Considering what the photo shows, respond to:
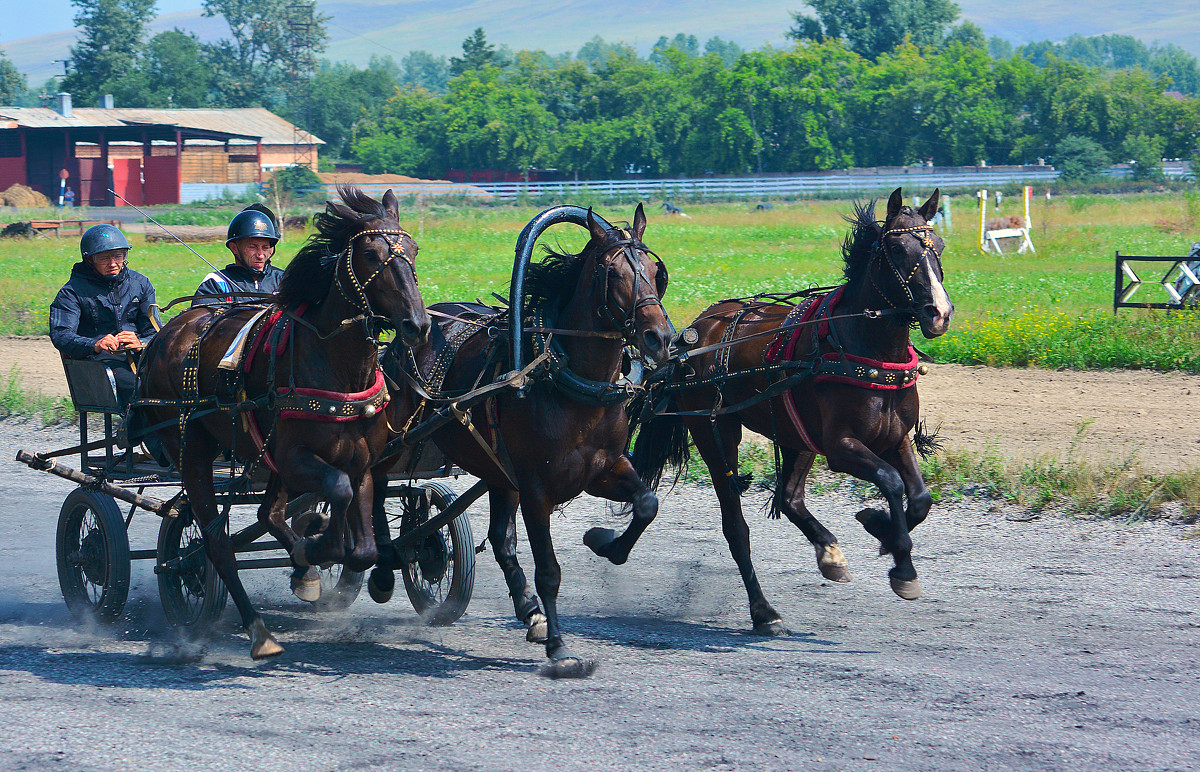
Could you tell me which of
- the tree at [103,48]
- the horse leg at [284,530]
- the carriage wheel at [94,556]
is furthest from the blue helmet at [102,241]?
the tree at [103,48]

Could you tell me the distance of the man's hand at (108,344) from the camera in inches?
255

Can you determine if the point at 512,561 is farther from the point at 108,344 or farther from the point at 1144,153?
the point at 1144,153

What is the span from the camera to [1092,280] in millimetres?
20375

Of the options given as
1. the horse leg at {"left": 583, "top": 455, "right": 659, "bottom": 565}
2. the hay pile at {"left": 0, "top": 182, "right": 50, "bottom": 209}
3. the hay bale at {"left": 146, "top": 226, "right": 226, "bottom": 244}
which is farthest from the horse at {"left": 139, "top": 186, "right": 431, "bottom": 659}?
the hay pile at {"left": 0, "top": 182, "right": 50, "bottom": 209}

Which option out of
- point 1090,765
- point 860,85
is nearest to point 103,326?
point 1090,765

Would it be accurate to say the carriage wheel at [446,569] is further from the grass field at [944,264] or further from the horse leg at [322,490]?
the grass field at [944,264]

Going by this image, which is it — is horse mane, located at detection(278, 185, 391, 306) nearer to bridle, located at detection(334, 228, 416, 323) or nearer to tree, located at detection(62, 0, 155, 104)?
bridle, located at detection(334, 228, 416, 323)

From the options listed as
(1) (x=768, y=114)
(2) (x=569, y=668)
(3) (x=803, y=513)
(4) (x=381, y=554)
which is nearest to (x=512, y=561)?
(4) (x=381, y=554)

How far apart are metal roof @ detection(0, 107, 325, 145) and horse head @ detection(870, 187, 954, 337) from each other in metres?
55.8

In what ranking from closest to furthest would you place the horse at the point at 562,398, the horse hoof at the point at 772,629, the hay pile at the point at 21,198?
the horse at the point at 562,398 → the horse hoof at the point at 772,629 → the hay pile at the point at 21,198

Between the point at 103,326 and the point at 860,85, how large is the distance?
67.6 m

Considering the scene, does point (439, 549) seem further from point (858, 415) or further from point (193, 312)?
point (858, 415)

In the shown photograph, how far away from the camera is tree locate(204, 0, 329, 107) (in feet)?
357

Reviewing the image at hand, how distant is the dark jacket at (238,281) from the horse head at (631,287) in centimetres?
234
